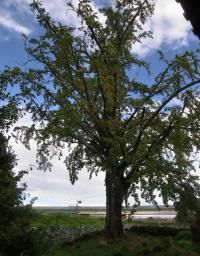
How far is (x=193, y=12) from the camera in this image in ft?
13.8

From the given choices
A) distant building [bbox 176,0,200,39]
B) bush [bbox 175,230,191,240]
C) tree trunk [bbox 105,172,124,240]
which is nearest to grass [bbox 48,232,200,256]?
tree trunk [bbox 105,172,124,240]

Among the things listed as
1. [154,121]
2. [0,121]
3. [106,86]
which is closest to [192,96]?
[154,121]

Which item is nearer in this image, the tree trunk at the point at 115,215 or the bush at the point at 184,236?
the tree trunk at the point at 115,215

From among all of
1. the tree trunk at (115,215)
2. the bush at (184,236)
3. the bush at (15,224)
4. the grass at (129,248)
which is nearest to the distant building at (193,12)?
the bush at (15,224)

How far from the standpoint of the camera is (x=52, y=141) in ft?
112

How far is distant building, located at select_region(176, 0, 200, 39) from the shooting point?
4.14 metres

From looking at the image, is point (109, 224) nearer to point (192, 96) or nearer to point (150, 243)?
point (150, 243)

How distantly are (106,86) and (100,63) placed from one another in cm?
166

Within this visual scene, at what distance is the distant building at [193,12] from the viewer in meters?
4.14

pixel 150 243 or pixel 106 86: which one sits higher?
pixel 106 86

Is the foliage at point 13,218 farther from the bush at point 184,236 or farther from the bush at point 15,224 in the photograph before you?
the bush at point 184,236

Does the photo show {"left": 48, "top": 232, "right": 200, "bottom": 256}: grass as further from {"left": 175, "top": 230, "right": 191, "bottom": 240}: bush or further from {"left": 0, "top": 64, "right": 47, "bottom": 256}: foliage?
{"left": 0, "top": 64, "right": 47, "bottom": 256}: foliage

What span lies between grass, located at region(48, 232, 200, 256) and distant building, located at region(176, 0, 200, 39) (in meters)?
23.3

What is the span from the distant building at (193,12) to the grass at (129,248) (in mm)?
23260
